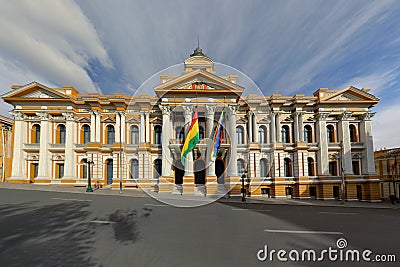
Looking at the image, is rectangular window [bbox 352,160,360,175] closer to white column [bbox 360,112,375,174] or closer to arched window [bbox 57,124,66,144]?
white column [bbox 360,112,375,174]

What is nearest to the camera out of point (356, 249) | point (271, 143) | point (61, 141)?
point (356, 249)

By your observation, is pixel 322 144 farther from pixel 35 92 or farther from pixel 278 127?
pixel 35 92

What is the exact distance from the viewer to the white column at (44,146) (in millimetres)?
25344

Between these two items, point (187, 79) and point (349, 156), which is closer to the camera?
point (187, 79)

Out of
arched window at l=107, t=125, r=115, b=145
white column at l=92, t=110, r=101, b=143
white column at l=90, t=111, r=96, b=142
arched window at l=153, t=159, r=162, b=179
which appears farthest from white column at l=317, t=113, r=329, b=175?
white column at l=90, t=111, r=96, b=142

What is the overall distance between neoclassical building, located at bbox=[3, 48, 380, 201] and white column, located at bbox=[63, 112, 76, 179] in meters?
0.11

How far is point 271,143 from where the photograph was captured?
25125 mm

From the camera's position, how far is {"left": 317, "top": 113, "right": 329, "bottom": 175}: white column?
25.2 meters

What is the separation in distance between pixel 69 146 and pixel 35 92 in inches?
335

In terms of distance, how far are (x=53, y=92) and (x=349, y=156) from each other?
39.8 m

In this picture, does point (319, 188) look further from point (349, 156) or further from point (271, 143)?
point (271, 143)

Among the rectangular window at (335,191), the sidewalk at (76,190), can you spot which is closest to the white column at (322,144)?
the rectangular window at (335,191)

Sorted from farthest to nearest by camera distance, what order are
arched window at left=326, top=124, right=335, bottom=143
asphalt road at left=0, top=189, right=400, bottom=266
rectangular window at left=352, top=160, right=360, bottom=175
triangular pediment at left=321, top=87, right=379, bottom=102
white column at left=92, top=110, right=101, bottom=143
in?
arched window at left=326, top=124, right=335, bottom=143, white column at left=92, top=110, right=101, bottom=143, rectangular window at left=352, top=160, right=360, bottom=175, triangular pediment at left=321, top=87, right=379, bottom=102, asphalt road at left=0, top=189, right=400, bottom=266

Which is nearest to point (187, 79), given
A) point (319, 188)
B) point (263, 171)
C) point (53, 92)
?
point (263, 171)
